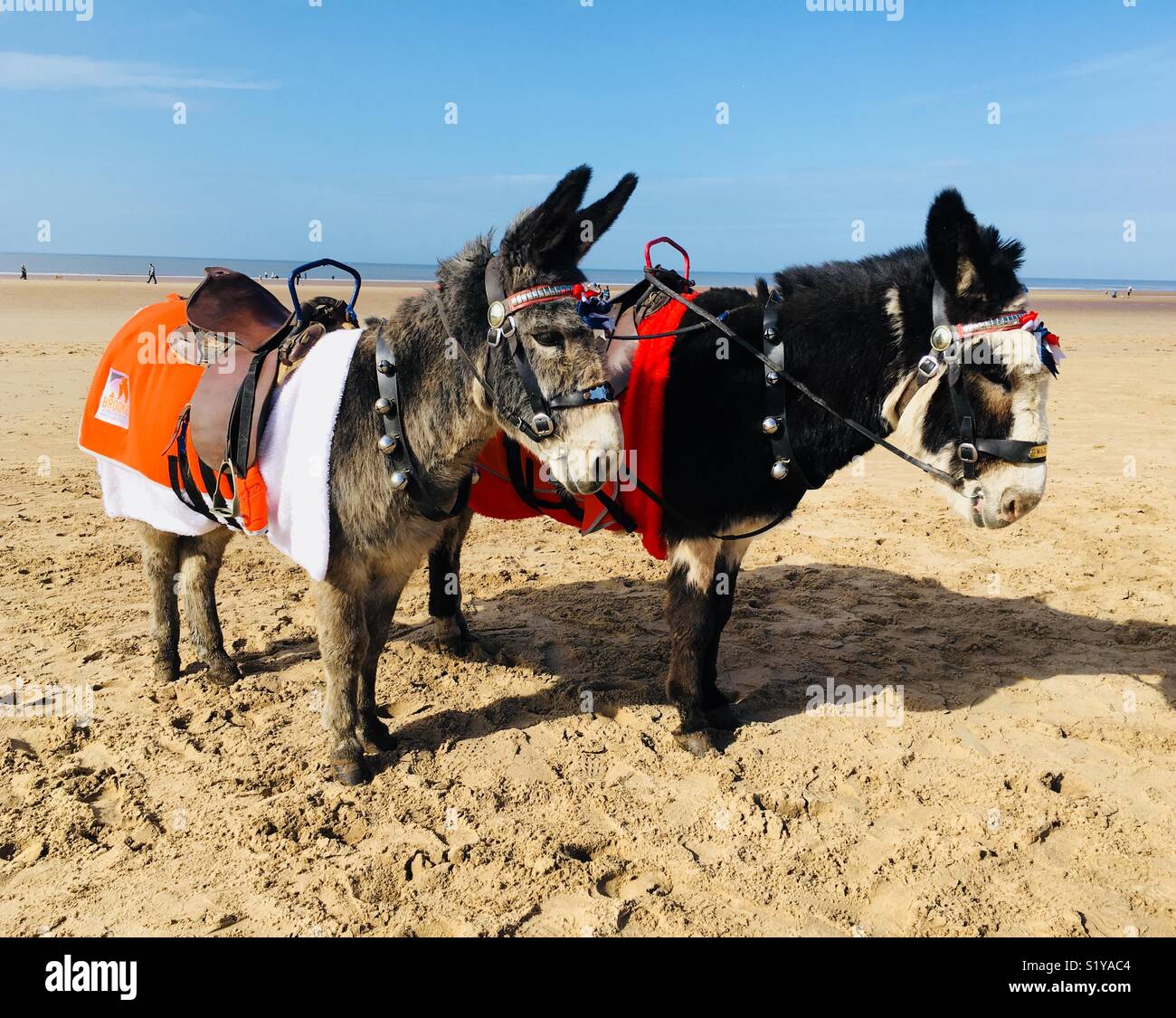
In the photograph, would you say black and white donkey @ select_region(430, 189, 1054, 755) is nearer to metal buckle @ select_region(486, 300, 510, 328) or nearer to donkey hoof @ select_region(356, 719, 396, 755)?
metal buckle @ select_region(486, 300, 510, 328)

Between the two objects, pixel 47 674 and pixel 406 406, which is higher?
pixel 406 406

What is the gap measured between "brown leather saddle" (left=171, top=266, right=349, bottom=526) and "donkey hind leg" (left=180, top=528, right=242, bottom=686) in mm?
610

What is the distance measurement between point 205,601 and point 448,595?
130 centimetres

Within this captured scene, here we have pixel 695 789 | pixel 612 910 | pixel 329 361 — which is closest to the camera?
pixel 612 910

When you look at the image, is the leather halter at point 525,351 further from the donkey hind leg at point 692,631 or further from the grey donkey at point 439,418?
the donkey hind leg at point 692,631

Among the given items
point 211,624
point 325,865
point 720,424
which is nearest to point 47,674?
point 211,624

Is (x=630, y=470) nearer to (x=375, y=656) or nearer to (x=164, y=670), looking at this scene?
(x=375, y=656)

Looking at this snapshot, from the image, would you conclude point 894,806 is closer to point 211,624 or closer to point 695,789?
point 695,789

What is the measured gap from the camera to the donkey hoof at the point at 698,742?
406cm

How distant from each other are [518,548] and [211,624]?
2.85 metres

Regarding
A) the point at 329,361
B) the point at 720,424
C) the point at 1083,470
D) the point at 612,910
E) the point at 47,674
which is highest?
the point at 329,361

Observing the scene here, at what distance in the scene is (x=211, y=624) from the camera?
15.1ft

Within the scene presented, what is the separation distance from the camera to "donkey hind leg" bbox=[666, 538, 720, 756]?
3977 millimetres

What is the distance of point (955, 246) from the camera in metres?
3.31
